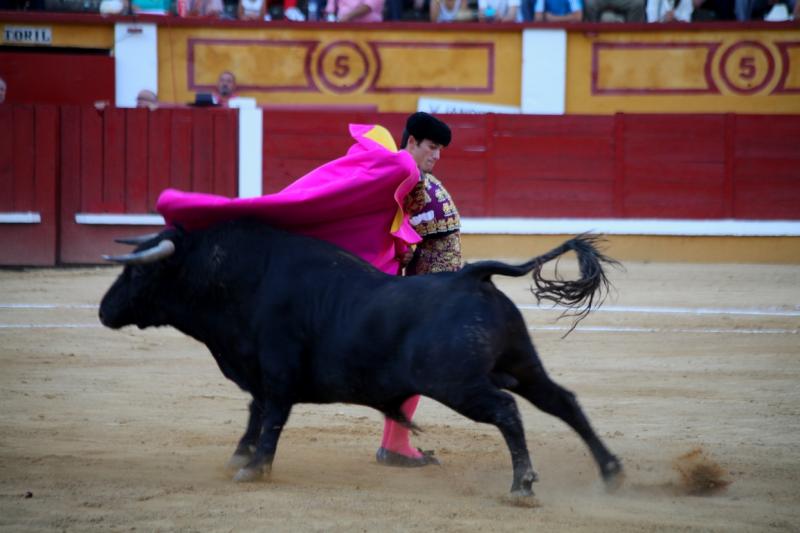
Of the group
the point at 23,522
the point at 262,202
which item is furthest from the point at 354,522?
the point at 262,202

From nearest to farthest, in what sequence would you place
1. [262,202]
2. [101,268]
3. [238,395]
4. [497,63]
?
[262,202]
[238,395]
[101,268]
[497,63]

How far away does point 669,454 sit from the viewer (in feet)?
14.4

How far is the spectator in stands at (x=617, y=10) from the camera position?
37.0 feet

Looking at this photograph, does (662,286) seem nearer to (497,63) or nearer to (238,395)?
(497,63)

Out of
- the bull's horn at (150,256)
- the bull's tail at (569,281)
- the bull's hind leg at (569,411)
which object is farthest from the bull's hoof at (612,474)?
the bull's horn at (150,256)

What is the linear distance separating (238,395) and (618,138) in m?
6.01

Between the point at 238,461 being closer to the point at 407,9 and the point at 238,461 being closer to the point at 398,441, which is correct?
the point at 398,441

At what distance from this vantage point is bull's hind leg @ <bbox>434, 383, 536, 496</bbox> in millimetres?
3574

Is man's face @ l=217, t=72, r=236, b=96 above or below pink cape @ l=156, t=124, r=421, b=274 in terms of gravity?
above

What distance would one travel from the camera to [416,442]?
15.3 feet

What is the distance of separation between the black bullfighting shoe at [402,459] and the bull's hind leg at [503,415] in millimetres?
675

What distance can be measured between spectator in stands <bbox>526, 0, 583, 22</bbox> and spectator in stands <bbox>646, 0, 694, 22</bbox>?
680mm

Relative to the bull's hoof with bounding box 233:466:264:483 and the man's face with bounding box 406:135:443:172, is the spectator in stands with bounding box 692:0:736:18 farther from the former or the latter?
the bull's hoof with bounding box 233:466:264:483

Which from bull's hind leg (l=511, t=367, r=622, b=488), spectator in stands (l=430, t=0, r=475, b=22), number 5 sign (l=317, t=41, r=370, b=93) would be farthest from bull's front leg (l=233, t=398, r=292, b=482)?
spectator in stands (l=430, t=0, r=475, b=22)
